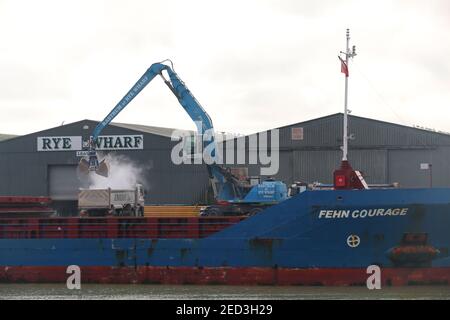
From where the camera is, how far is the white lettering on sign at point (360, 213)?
2533cm

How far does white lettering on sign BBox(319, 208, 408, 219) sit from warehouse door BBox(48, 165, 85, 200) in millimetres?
26302

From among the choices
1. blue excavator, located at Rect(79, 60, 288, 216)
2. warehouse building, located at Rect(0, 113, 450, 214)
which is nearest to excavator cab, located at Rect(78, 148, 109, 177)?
blue excavator, located at Rect(79, 60, 288, 216)

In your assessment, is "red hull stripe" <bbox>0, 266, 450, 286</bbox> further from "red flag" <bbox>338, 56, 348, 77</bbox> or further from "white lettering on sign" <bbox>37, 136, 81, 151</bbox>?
"white lettering on sign" <bbox>37, 136, 81, 151</bbox>

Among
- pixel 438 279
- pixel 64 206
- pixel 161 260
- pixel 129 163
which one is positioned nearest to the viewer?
pixel 438 279

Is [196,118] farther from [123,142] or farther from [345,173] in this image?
[123,142]

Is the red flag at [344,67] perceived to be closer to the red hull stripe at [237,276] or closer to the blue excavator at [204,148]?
the red hull stripe at [237,276]

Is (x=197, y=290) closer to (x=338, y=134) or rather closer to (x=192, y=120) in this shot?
(x=192, y=120)

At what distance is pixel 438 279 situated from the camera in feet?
82.2

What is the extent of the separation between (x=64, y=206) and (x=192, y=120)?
10698 mm

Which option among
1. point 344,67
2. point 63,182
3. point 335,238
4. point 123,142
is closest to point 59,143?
point 63,182

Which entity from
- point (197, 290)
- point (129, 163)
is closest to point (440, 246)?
point (197, 290)

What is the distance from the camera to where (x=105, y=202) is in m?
30.7

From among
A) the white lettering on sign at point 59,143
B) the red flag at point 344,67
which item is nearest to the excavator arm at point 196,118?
the red flag at point 344,67

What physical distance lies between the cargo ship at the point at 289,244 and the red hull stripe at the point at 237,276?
31 millimetres
